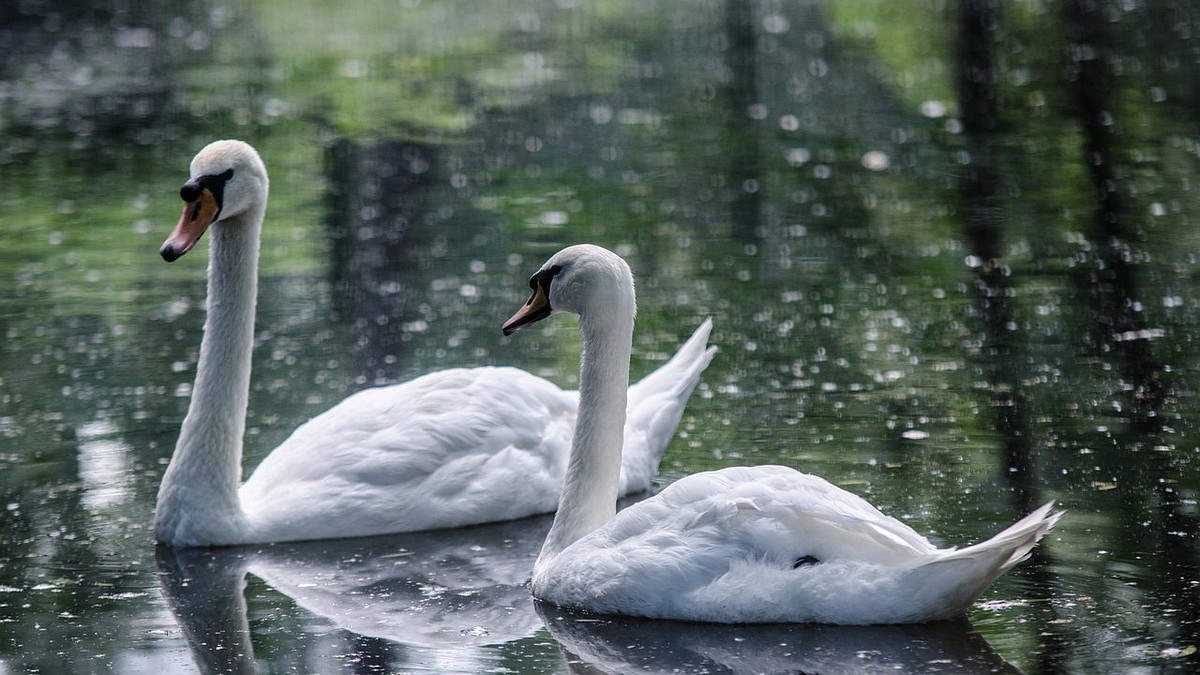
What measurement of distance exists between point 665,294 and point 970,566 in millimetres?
6926

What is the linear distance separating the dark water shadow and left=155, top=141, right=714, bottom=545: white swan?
1.72 metres

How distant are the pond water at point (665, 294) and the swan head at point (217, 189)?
4.96 feet

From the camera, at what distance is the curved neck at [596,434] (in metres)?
7.20

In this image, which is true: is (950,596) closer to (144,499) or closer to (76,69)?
(144,499)

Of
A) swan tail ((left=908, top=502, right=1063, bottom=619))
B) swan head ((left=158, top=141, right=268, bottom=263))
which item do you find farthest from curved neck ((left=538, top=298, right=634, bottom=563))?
swan head ((left=158, top=141, right=268, bottom=263))

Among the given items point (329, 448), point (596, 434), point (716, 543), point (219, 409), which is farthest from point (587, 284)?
point (219, 409)

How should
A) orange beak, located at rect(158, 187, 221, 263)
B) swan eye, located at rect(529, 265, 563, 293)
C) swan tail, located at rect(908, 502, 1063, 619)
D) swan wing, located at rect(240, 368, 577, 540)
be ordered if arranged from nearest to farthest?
swan tail, located at rect(908, 502, 1063, 619), swan eye, located at rect(529, 265, 563, 293), orange beak, located at rect(158, 187, 221, 263), swan wing, located at rect(240, 368, 577, 540)

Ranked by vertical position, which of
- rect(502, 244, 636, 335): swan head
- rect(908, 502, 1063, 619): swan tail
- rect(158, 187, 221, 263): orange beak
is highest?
rect(158, 187, 221, 263): orange beak

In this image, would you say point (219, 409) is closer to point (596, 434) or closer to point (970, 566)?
point (596, 434)

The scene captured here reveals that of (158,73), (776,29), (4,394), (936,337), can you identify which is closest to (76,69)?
(158,73)

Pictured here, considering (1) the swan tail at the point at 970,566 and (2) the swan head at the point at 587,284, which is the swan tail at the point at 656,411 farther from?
(1) the swan tail at the point at 970,566

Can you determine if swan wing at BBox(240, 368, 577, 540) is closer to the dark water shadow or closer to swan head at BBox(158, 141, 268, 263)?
swan head at BBox(158, 141, 268, 263)

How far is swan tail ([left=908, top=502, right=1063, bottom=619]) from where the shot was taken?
237 inches

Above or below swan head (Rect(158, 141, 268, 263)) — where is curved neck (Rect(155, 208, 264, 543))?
below
